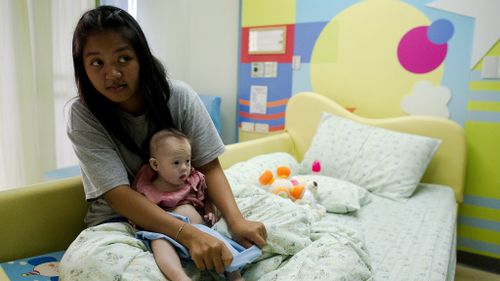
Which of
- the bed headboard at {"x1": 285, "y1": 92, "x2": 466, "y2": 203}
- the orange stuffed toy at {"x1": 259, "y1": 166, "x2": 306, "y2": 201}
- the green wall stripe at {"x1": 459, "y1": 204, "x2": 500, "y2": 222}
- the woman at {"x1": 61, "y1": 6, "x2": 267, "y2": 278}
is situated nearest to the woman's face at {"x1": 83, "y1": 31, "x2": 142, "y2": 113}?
the woman at {"x1": 61, "y1": 6, "x2": 267, "y2": 278}

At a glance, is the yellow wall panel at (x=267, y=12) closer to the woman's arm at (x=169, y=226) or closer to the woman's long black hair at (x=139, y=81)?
the woman's long black hair at (x=139, y=81)

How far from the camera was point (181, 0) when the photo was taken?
3070 millimetres

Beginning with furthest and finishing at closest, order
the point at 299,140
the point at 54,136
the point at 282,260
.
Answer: the point at 299,140 < the point at 54,136 < the point at 282,260

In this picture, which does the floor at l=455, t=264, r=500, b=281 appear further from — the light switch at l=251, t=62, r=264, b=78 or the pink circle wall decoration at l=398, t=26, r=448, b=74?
the light switch at l=251, t=62, r=264, b=78

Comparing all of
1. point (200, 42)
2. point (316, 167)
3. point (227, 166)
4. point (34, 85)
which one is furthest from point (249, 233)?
point (200, 42)

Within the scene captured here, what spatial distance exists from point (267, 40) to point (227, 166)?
113cm

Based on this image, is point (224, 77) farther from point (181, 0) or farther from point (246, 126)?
point (181, 0)

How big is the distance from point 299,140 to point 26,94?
1.73m

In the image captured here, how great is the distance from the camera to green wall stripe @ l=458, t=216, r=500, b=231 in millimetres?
2100

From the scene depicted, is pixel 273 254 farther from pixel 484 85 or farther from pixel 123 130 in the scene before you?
pixel 484 85

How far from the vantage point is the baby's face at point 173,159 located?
1104mm

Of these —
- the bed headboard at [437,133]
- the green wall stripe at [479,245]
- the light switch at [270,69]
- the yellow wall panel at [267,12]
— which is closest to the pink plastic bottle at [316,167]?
the bed headboard at [437,133]

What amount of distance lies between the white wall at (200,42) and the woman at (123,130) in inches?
70.5

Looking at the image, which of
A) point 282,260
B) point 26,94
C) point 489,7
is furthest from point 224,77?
point 282,260
